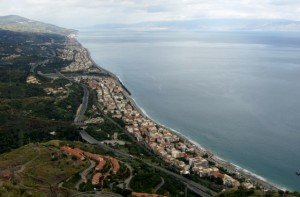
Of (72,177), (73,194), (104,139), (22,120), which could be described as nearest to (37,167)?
(72,177)

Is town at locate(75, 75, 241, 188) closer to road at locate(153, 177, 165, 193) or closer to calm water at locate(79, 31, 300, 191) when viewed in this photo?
calm water at locate(79, 31, 300, 191)

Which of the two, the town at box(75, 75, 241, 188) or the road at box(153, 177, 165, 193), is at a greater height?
the road at box(153, 177, 165, 193)

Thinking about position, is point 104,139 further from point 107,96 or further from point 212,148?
point 107,96

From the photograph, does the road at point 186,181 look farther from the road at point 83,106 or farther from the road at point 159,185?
the road at point 83,106

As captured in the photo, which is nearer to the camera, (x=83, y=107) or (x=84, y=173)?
A: (x=84, y=173)

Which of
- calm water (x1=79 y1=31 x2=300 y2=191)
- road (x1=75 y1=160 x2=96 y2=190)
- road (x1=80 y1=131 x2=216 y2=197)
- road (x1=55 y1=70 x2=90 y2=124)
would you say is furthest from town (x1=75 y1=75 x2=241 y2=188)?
road (x1=75 y1=160 x2=96 y2=190)

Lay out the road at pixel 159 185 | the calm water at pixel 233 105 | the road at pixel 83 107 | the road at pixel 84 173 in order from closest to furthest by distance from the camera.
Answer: the road at pixel 84 173
the road at pixel 159 185
the calm water at pixel 233 105
the road at pixel 83 107


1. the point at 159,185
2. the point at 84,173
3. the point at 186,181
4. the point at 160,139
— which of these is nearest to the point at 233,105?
the point at 160,139

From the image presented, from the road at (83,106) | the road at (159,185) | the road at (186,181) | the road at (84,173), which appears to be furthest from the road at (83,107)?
the road at (159,185)

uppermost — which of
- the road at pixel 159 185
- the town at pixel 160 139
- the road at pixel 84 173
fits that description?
the road at pixel 84 173

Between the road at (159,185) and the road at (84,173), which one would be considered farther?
the road at (159,185)

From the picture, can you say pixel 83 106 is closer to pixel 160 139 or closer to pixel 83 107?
pixel 83 107
